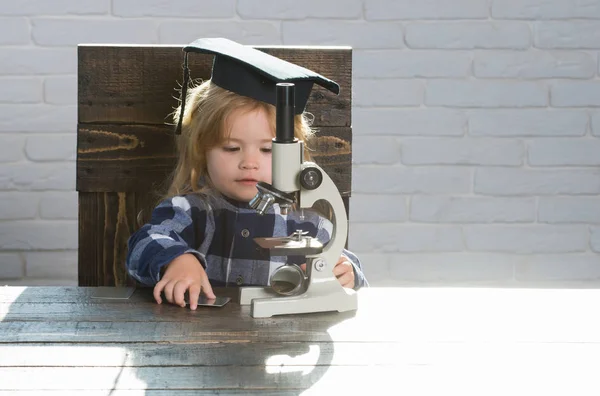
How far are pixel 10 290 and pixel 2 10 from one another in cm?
127

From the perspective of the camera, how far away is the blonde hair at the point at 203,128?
1.78m

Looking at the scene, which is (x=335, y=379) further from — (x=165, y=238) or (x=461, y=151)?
(x=461, y=151)

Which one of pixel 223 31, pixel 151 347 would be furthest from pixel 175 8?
pixel 151 347

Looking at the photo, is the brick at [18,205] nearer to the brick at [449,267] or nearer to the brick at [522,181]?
the brick at [449,267]

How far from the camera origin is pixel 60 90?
2.62 m

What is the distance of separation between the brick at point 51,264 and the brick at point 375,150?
79cm

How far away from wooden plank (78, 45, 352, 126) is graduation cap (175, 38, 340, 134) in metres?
0.23

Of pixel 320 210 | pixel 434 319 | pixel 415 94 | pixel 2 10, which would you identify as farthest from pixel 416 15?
pixel 434 319

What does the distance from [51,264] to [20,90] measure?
1.52 ft

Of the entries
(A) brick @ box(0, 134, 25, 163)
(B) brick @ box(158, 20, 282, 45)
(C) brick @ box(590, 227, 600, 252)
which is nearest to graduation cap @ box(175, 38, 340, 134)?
(B) brick @ box(158, 20, 282, 45)

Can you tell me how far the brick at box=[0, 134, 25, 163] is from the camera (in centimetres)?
261

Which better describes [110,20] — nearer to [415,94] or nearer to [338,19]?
[338,19]

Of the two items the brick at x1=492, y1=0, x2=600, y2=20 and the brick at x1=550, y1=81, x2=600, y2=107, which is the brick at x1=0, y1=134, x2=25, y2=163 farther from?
the brick at x1=550, y1=81, x2=600, y2=107

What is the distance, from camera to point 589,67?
268 cm
